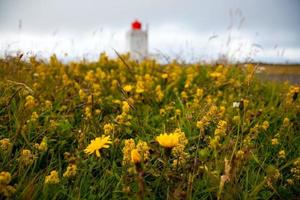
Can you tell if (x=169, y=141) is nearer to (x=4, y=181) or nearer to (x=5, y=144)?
(x=4, y=181)

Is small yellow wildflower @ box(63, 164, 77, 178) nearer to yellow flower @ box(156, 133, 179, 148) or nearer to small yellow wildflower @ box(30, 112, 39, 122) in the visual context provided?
yellow flower @ box(156, 133, 179, 148)

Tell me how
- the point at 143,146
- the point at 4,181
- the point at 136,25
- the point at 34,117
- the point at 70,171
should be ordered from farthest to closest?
the point at 136,25, the point at 34,117, the point at 143,146, the point at 70,171, the point at 4,181

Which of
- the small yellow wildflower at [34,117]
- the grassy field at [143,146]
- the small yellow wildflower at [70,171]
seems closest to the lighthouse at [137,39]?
the grassy field at [143,146]

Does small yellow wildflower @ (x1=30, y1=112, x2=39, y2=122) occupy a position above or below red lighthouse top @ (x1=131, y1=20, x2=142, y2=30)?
below

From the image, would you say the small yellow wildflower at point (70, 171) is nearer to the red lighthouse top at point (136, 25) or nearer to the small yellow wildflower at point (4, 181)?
the small yellow wildflower at point (4, 181)

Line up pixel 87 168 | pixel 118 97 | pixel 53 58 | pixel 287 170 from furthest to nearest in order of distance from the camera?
pixel 53 58, pixel 118 97, pixel 287 170, pixel 87 168

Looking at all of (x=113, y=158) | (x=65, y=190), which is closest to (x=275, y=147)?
(x=113, y=158)

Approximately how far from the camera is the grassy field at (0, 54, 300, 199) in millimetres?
1798

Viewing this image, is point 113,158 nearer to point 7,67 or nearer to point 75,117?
point 75,117

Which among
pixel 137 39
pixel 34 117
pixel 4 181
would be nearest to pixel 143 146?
pixel 4 181

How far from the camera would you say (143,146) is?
1.92 m

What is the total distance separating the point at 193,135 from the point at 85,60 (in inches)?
128

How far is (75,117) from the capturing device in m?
2.98

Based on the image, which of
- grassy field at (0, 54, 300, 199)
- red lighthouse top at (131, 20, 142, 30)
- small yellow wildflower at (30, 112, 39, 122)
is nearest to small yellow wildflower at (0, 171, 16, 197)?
grassy field at (0, 54, 300, 199)
